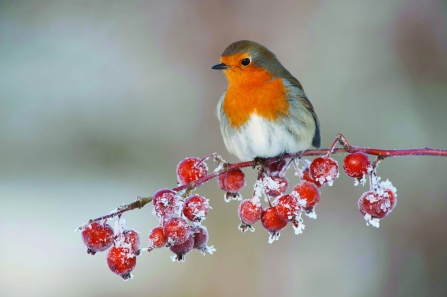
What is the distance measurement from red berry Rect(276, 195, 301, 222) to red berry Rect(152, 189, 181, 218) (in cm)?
31

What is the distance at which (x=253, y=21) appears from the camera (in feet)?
13.3

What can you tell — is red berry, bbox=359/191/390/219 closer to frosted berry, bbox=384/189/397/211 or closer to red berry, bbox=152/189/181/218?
frosted berry, bbox=384/189/397/211

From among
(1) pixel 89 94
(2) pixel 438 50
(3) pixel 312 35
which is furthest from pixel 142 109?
(2) pixel 438 50

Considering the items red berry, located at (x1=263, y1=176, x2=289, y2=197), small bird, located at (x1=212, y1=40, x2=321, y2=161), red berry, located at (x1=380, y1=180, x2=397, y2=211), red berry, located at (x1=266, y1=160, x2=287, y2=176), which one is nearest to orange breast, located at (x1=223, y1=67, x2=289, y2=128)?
small bird, located at (x1=212, y1=40, x2=321, y2=161)

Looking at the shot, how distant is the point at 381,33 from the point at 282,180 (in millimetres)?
2978

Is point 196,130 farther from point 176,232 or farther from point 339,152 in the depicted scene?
point 176,232

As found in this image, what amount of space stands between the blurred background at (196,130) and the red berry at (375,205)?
215 centimetres

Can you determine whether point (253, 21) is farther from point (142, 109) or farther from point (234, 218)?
point (234, 218)

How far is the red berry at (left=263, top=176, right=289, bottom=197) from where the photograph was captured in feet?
4.66

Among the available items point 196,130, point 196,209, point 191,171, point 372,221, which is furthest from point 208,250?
point 196,130

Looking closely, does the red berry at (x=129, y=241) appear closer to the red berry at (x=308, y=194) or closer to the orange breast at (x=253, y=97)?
the red berry at (x=308, y=194)

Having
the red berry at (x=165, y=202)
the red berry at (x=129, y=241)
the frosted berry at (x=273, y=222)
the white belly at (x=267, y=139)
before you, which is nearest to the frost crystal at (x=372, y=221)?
the frosted berry at (x=273, y=222)

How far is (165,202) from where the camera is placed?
1142 millimetres

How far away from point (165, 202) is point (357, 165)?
527 millimetres
